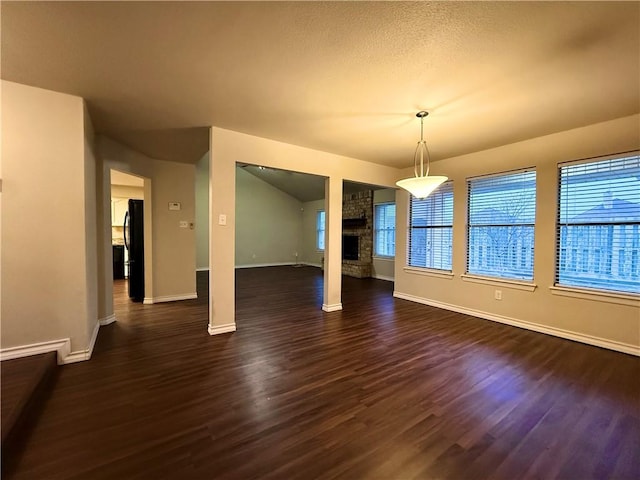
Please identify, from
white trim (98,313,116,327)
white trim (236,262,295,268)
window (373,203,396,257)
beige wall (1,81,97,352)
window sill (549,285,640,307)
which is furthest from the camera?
white trim (236,262,295,268)

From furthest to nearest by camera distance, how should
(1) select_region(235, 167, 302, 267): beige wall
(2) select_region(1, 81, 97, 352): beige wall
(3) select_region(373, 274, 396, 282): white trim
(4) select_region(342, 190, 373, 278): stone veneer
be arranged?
(1) select_region(235, 167, 302, 267): beige wall
(4) select_region(342, 190, 373, 278): stone veneer
(3) select_region(373, 274, 396, 282): white trim
(2) select_region(1, 81, 97, 352): beige wall

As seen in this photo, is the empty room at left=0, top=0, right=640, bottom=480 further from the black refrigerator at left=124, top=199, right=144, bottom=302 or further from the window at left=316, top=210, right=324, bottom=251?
the window at left=316, top=210, right=324, bottom=251

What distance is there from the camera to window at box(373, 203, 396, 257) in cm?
802

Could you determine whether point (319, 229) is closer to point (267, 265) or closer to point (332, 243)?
point (267, 265)

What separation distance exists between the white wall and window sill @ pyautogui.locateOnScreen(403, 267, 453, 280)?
256 cm

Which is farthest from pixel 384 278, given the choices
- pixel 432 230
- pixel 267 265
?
pixel 267 265

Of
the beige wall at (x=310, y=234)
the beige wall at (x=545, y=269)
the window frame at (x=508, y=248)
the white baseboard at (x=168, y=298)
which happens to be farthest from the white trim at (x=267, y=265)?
the window frame at (x=508, y=248)

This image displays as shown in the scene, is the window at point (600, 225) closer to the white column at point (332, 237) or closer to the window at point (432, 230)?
the window at point (432, 230)

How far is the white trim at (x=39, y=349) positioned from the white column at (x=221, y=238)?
4.32ft

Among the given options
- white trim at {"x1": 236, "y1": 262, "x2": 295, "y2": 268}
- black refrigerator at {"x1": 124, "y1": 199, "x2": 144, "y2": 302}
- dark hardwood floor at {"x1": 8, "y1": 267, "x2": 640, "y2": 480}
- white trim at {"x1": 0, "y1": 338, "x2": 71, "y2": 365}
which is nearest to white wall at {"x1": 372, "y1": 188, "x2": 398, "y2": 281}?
white trim at {"x1": 236, "y1": 262, "x2": 295, "y2": 268}

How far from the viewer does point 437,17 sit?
1617 millimetres

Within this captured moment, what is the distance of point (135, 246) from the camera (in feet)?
15.8

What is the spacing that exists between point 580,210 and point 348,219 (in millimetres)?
6182

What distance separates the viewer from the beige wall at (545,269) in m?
3.03
